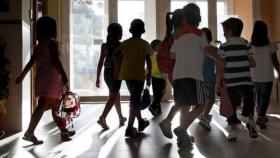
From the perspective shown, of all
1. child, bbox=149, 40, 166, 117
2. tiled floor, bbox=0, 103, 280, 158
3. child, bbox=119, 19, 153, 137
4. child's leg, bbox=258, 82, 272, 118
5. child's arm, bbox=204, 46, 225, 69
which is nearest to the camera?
tiled floor, bbox=0, 103, 280, 158

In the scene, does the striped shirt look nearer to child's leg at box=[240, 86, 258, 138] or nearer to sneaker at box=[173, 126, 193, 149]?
child's leg at box=[240, 86, 258, 138]

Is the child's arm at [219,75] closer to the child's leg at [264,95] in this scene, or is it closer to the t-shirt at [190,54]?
the t-shirt at [190,54]

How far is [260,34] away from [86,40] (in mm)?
4617

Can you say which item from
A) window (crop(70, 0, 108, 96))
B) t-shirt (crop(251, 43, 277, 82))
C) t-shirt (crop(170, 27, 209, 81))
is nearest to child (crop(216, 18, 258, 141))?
t-shirt (crop(170, 27, 209, 81))

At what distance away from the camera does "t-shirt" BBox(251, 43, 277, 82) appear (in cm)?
432

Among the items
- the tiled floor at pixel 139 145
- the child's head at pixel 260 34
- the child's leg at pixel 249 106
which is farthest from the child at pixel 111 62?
the child's head at pixel 260 34

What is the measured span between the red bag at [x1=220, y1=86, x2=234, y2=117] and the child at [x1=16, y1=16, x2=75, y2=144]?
1.46 meters

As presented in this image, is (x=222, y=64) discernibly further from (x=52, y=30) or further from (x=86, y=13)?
(x=86, y=13)

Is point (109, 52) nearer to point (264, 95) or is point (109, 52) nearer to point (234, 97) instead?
point (234, 97)

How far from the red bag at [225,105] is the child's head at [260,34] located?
2.65ft

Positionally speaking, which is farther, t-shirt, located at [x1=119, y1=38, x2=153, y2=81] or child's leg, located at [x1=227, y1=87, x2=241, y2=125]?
t-shirt, located at [x1=119, y1=38, x2=153, y2=81]

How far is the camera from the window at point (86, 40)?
812cm

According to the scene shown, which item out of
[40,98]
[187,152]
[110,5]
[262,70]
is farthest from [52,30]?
[110,5]

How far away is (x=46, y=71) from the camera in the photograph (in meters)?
3.55
